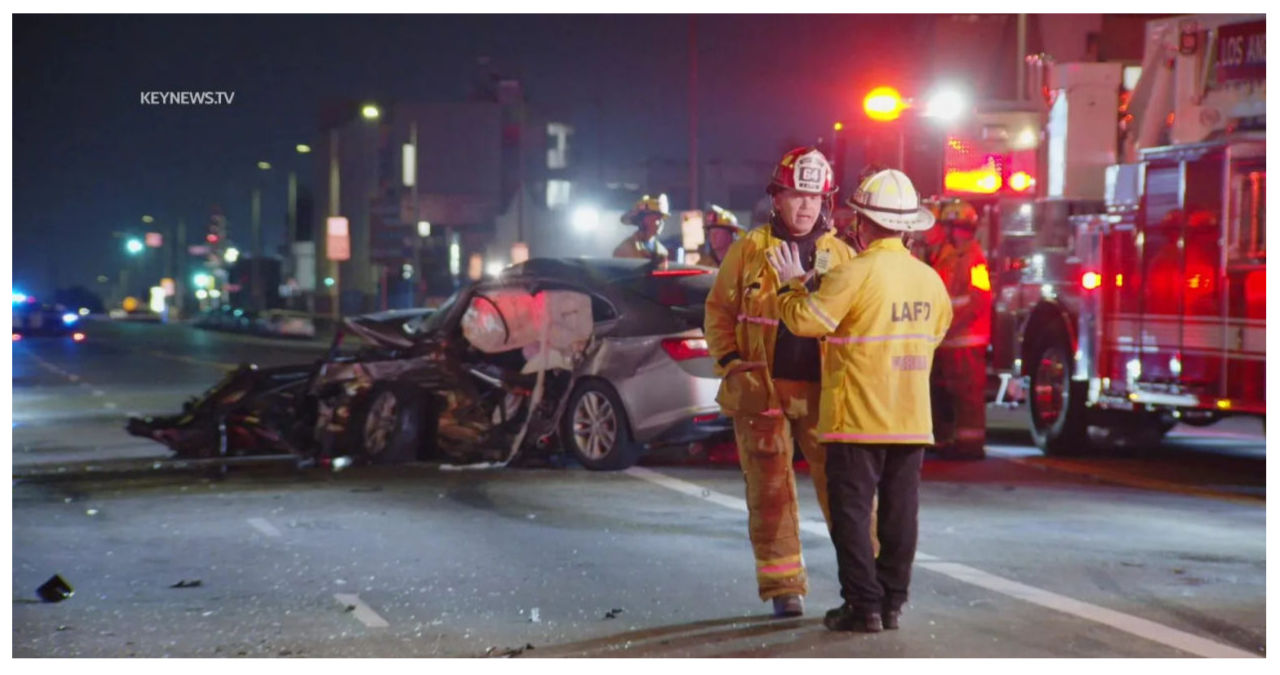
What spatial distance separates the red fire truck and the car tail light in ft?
9.84

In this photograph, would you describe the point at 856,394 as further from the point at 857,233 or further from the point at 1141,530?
the point at 1141,530

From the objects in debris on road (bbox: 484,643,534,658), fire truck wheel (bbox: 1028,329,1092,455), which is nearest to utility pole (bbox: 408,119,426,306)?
fire truck wheel (bbox: 1028,329,1092,455)

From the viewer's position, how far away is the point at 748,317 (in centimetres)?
751

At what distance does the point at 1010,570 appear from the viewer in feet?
28.3

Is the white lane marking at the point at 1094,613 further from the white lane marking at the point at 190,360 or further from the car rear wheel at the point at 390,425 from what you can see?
the white lane marking at the point at 190,360

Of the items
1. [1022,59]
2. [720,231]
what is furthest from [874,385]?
[1022,59]

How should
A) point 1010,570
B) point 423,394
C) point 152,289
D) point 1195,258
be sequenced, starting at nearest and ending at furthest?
point 1010,570 < point 1195,258 < point 423,394 < point 152,289

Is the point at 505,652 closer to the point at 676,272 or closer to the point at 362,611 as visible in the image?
the point at 362,611

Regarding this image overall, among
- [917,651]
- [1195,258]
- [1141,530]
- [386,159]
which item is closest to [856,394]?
[917,651]

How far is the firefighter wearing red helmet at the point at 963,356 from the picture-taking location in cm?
1346

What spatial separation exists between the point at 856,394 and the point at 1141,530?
360 centimetres

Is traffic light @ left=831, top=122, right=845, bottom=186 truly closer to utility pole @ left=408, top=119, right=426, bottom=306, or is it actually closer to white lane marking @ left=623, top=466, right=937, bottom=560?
white lane marking @ left=623, top=466, right=937, bottom=560

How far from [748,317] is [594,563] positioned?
1820 mm
